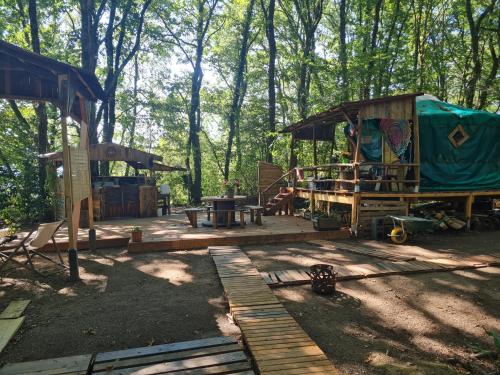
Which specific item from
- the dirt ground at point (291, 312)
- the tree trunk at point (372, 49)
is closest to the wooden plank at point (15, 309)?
the dirt ground at point (291, 312)

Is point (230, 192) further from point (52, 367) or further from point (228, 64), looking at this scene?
point (228, 64)

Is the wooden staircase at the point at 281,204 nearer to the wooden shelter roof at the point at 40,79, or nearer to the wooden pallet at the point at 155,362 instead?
the wooden shelter roof at the point at 40,79

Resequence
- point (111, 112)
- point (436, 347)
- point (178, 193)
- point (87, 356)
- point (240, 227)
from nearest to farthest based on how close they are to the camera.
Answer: point (87, 356)
point (436, 347)
point (240, 227)
point (111, 112)
point (178, 193)

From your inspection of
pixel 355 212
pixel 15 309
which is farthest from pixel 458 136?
pixel 15 309

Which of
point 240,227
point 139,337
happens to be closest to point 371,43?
point 240,227

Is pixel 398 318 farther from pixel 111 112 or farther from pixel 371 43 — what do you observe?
pixel 111 112

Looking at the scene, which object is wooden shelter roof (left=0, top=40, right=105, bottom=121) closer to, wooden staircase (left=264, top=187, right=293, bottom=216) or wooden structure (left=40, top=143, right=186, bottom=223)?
wooden structure (left=40, top=143, right=186, bottom=223)

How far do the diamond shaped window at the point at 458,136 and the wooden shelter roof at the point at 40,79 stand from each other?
9.95 m

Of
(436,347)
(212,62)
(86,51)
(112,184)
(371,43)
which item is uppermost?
(212,62)

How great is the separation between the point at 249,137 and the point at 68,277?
16710mm

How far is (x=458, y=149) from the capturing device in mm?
10211

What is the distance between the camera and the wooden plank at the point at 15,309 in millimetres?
3906

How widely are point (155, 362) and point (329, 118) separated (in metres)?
9.18

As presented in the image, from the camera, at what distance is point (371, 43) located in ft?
52.3
